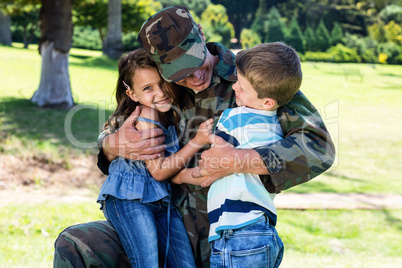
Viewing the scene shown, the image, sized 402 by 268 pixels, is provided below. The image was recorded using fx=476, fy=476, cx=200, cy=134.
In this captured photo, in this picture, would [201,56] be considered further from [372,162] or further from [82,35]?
[82,35]

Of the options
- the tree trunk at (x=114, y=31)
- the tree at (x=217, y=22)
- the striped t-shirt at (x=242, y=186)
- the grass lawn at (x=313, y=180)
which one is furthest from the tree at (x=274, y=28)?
the striped t-shirt at (x=242, y=186)

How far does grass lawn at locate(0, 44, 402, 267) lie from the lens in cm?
496

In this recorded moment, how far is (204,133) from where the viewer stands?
2367mm

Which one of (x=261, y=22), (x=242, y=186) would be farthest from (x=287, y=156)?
(x=261, y=22)

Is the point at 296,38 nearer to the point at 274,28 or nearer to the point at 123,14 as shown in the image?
the point at 274,28

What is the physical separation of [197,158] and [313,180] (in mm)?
7689

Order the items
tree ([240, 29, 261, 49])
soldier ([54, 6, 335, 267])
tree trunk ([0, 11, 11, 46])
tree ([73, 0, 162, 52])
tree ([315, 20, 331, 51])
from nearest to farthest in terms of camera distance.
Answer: soldier ([54, 6, 335, 267]), tree ([73, 0, 162, 52]), tree trunk ([0, 11, 11, 46]), tree ([315, 20, 331, 51]), tree ([240, 29, 261, 49])

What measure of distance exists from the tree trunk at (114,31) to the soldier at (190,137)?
18527mm

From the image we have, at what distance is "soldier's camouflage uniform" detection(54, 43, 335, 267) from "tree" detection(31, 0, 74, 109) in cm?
851

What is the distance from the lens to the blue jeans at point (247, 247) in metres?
2.06

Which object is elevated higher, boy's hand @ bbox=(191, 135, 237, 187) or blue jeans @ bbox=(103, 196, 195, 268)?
boy's hand @ bbox=(191, 135, 237, 187)

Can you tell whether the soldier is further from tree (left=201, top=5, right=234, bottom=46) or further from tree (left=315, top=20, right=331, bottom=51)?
tree (left=201, top=5, right=234, bottom=46)

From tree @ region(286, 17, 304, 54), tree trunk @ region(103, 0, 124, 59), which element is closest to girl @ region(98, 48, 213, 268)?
Result: tree trunk @ region(103, 0, 124, 59)

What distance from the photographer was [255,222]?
211cm
